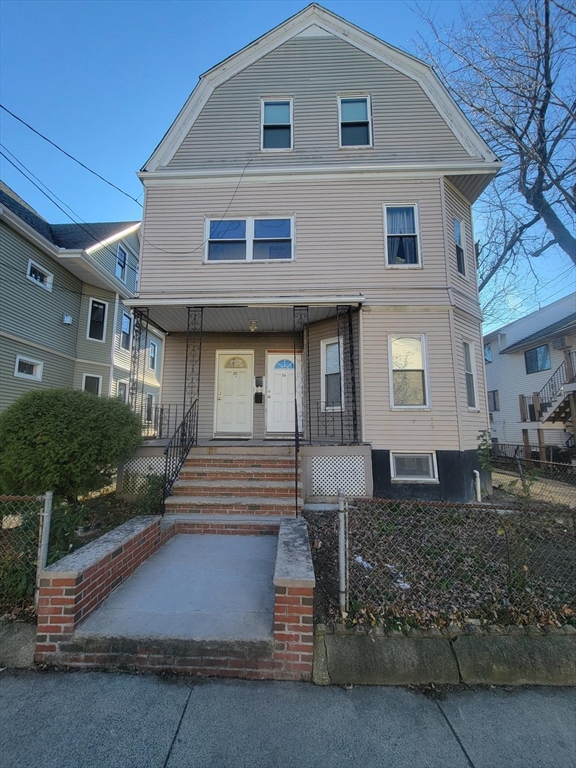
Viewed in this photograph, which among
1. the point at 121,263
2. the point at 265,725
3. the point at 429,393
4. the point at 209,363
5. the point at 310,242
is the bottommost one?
the point at 265,725

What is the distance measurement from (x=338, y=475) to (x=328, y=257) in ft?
15.1

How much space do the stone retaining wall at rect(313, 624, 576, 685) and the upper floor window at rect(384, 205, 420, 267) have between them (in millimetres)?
6579

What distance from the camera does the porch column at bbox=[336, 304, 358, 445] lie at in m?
6.98

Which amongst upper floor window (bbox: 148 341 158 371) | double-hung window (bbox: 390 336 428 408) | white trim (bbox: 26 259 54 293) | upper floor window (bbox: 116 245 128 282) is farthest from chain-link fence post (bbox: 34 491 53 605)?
upper floor window (bbox: 148 341 158 371)

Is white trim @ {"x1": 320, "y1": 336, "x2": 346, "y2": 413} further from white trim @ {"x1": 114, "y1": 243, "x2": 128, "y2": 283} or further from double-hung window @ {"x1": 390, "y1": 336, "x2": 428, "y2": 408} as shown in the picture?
white trim @ {"x1": 114, "y1": 243, "x2": 128, "y2": 283}

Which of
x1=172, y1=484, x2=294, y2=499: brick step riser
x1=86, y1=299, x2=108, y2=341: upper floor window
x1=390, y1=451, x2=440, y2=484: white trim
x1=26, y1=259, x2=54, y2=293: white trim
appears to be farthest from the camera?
x1=86, y1=299, x2=108, y2=341: upper floor window

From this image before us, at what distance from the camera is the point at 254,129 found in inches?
317

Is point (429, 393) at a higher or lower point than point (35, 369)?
lower

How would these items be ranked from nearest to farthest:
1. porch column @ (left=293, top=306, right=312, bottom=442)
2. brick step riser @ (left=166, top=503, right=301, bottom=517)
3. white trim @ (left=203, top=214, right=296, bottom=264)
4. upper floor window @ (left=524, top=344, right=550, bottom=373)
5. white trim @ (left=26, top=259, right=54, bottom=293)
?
brick step riser @ (left=166, top=503, right=301, bottom=517), white trim @ (left=203, top=214, right=296, bottom=264), porch column @ (left=293, top=306, right=312, bottom=442), white trim @ (left=26, top=259, right=54, bottom=293), upper floor window @ (left=524, top=344, right=550, bottom=373)

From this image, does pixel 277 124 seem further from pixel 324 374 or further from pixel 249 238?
pixel 324 374

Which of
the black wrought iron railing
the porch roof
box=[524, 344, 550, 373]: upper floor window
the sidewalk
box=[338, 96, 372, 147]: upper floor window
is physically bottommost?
the sidewalk

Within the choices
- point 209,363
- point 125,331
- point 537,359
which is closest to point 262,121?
point 209,363

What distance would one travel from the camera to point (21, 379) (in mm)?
10609

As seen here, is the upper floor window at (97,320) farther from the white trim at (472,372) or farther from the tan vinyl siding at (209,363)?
the white trim at (472,372)
